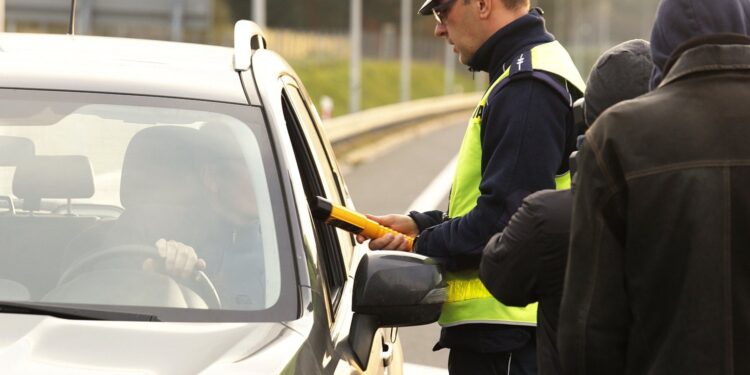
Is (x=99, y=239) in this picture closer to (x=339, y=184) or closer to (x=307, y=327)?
(x=307, y=327)

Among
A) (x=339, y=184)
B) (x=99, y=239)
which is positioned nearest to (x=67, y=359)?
(x=99, y=239)

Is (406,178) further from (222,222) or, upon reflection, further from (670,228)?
(670,228)

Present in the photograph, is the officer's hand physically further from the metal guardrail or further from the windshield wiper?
the metal guardrail

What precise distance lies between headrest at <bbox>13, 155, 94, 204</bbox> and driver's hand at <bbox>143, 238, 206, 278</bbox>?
0.39 meters

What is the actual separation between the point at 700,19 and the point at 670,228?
0.43 meters

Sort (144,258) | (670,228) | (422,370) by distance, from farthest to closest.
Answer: (422,370) < (144,258) < (670,228)

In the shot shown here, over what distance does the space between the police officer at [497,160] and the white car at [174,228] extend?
0.26 metres

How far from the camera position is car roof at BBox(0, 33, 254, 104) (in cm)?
392

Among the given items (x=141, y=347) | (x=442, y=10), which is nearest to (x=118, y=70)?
(x=442, y=10)

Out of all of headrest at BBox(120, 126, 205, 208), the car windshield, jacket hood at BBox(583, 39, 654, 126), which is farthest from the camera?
headrest at BBox(120, 126, 205, 208)

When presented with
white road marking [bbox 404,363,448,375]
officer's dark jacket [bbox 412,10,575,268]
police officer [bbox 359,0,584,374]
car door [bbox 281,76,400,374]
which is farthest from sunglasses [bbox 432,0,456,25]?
white road marking [bbox 404,363,448,375]

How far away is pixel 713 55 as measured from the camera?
2.81 m

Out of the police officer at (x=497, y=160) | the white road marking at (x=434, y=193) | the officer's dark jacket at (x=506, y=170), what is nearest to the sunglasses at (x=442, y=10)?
the police officer at (x=497, y=160)

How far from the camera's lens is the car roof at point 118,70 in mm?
3916
